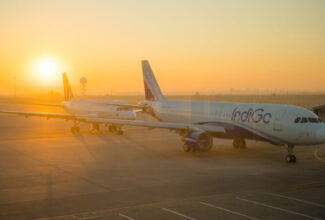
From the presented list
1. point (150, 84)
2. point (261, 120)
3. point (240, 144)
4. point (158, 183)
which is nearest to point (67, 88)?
point (150, 84)

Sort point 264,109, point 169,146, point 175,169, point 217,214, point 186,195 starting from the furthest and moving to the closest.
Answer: point 169,146, point 264,109, point 175,169, point 186,195, point 217,214

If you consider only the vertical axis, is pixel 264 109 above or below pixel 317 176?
above

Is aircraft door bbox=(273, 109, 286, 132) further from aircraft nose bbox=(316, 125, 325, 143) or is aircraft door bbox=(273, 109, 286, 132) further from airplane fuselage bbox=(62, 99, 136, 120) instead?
airplane fuselage bbox=(62, 99, 136, 120)

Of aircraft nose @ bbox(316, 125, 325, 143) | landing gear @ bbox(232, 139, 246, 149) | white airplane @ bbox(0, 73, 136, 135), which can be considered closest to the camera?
aircraft nose @ bbox(316, 125, 325, 143)

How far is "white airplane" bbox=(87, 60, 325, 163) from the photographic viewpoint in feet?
83.0

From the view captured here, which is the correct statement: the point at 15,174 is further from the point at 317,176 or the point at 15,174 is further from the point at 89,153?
the point at 317,176

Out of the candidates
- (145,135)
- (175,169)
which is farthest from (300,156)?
(145,135)

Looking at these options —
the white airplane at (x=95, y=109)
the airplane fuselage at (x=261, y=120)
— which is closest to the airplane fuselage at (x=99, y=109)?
the white airplane at (x=95, y=109)

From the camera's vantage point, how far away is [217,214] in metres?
14.4

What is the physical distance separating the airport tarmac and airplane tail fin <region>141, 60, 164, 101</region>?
9493 mm

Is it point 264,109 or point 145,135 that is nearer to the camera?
point 264,109

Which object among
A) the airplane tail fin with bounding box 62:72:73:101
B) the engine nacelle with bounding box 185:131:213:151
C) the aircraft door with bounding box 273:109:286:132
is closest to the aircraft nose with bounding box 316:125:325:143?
the aircraft door with bounding box 273:109:286:132

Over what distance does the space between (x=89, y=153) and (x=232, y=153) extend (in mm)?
11605

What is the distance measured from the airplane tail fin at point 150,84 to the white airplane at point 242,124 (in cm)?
360
